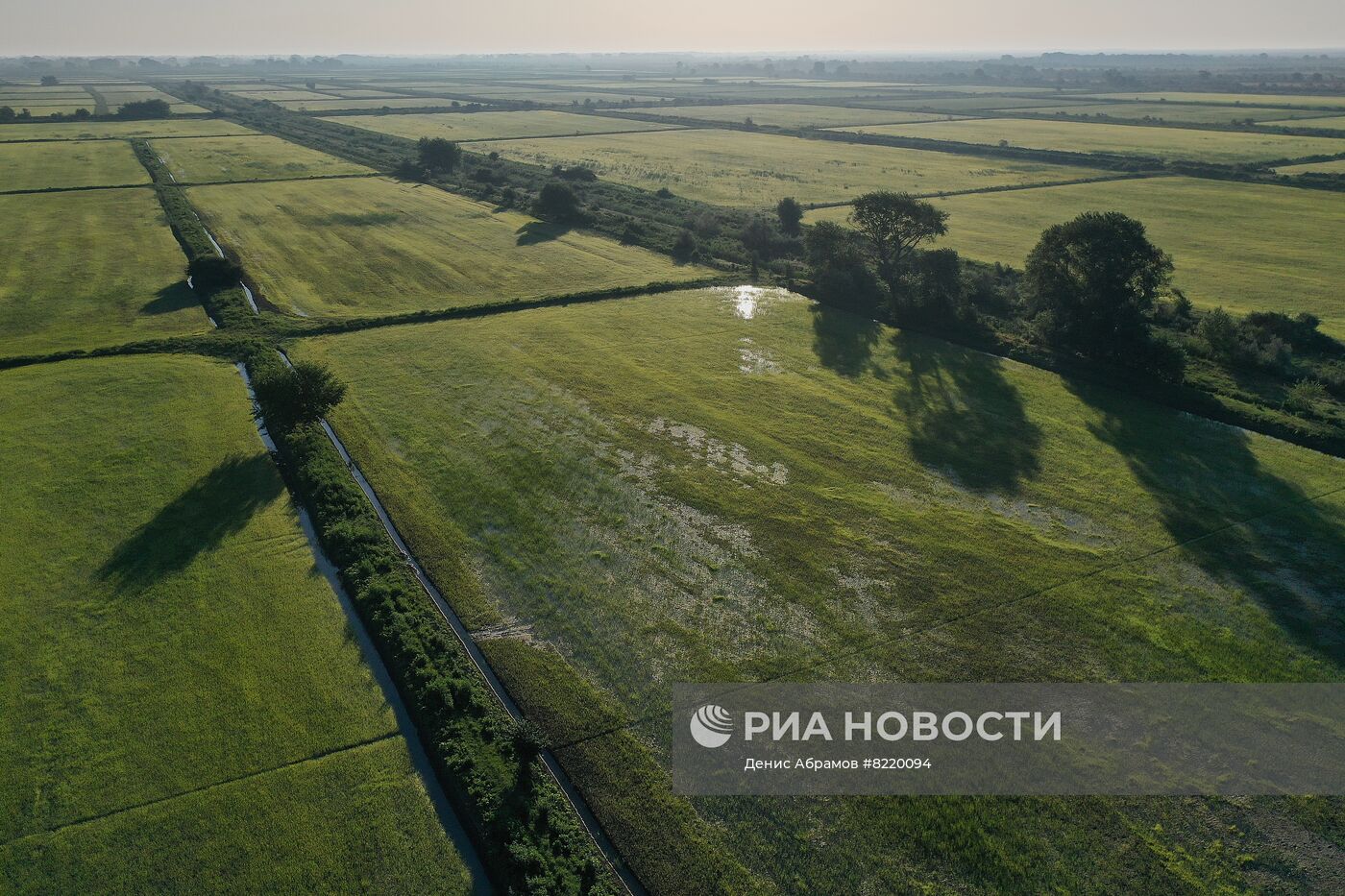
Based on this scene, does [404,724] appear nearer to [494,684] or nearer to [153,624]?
[494,684]

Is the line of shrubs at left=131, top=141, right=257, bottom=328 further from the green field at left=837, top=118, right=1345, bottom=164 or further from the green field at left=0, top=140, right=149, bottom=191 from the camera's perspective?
the green field at left=837, top=118, right=1345, bottom=164

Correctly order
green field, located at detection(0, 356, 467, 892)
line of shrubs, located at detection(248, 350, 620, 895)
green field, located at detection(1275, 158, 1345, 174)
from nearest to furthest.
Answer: line of shrubs, located at detection(248, 350, 620, 895) < green field, located at detection(0, 356, 467, 892) < green field, located at detection(1275, 158, 1345, 174)

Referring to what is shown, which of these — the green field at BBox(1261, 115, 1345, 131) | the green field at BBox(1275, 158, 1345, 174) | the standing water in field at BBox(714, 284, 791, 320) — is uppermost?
the green field at BBox(1261, 115, 1345, 131)

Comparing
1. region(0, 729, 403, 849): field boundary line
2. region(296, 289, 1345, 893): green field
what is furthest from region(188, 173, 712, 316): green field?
region(0, 729, 403, 849): field boundary line

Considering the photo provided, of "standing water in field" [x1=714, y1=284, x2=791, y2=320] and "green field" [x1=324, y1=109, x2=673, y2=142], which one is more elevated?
"green field" [x1=324, y1=109, x2=673, y2=142]

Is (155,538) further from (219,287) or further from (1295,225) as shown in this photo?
(1295,225)

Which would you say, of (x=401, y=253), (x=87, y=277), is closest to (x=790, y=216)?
(x=401, y=253)
